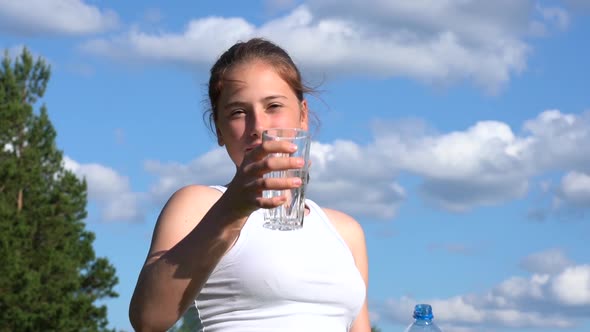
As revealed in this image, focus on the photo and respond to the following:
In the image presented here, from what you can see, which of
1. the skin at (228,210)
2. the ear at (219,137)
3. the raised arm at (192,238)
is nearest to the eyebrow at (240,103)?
the skin at (228,210)

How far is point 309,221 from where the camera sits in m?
3.38

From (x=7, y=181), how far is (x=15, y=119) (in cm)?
209

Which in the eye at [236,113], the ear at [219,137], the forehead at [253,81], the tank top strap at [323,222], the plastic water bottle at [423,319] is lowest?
the plastic water bottle at [423,319]

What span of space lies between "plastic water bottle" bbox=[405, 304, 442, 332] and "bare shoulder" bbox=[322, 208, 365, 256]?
0.31 meters

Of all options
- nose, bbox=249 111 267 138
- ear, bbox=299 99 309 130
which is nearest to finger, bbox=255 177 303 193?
nose, bbox=249 111 267 138

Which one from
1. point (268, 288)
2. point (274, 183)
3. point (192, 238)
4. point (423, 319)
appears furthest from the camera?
point (423, 319)

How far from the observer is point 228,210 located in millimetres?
2623

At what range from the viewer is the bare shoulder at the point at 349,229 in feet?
11.7

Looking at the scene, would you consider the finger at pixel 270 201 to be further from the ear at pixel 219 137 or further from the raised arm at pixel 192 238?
the ear at pixel 219 137

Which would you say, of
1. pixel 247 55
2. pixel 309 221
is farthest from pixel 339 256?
pixel 247 55

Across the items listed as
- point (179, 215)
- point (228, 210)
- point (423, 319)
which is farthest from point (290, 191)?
point (423, 319)

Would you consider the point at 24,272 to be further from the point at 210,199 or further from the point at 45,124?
the point at 210,199

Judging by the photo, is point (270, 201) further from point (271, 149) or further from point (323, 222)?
point (323, 222)

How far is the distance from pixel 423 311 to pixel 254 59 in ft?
3.16
